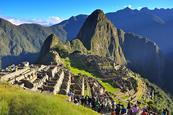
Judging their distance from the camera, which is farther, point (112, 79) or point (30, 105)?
point (112, 79)

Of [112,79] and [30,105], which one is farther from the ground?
[112,79]

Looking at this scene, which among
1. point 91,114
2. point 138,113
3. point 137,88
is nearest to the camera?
point 91,114

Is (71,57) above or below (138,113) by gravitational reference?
above

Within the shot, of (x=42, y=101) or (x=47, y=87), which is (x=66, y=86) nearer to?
(x=47, y=87)

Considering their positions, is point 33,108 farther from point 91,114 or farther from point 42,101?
point 91,114

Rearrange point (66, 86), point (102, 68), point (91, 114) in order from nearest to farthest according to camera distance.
Answer: point (91, 114) < point (66, 86) < point (102, 68)

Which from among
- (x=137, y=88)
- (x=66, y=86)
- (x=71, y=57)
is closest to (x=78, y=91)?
(x=66, y=86)

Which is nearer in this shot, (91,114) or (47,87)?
(91,114)

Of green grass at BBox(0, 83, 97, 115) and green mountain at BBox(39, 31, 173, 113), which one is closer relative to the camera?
green grass at BBox(0, 83, 97, 115)

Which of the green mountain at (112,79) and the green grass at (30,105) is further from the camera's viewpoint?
the green mountain at (112,79)
